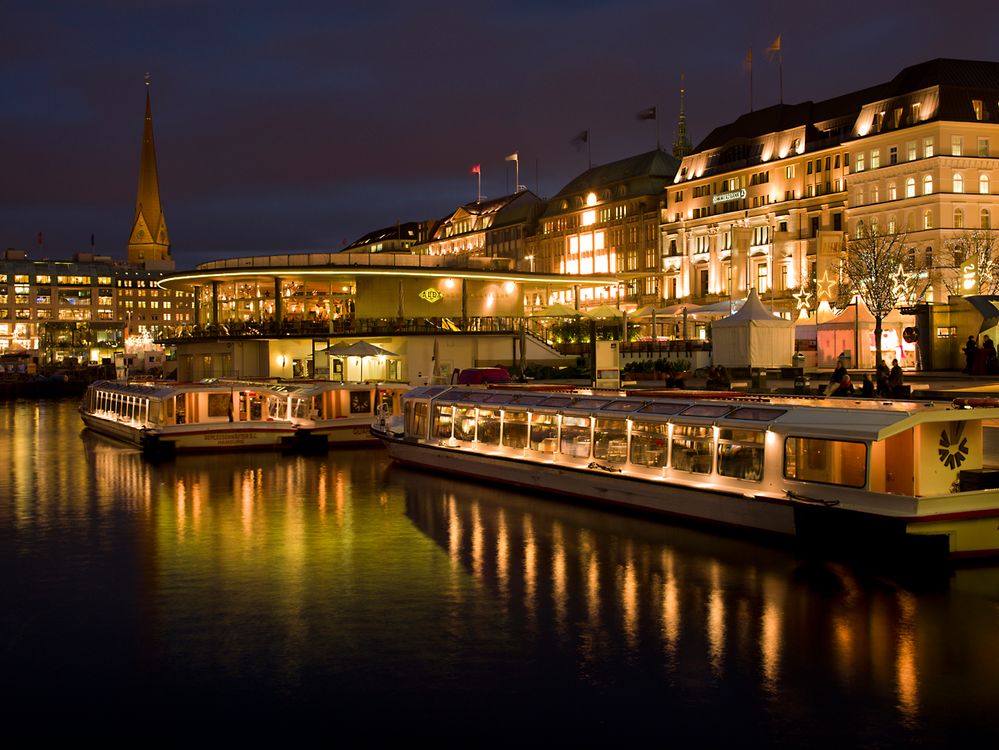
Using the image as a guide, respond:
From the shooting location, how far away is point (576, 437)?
1103 inches

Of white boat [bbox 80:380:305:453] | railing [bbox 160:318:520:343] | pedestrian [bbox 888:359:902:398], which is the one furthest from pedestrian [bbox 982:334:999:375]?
railing [bbox 160:318:520:343]

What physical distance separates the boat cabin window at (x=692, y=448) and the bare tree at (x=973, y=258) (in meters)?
50.0

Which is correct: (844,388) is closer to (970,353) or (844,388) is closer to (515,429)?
(515,429)

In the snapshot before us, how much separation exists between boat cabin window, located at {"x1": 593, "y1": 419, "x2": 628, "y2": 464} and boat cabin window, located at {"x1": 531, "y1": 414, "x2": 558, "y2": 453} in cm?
173

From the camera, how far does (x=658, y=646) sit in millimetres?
14852

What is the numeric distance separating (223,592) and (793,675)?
9917 mm

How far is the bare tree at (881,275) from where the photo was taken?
64.6 meters

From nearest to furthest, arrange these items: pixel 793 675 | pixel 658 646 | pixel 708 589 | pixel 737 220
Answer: pixel 793 675 → pixel 658 646 → pixel 708 589 → pixel 737 220

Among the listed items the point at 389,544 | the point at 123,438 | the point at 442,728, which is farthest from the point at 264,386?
the point at 442,728

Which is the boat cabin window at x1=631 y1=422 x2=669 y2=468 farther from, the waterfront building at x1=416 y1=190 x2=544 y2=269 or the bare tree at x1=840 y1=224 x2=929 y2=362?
the waterfront building at x1=416 y1=190 x2=544 y2=269

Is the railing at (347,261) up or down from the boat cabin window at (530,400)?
up

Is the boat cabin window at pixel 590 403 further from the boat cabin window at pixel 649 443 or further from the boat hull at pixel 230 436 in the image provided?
the boat hull at pixel 230 436

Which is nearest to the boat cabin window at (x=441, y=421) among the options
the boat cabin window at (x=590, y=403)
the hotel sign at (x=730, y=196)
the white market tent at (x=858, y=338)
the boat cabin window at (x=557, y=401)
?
the boat cabin window at (x=557, y=401)

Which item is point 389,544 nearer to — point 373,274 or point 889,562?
point 889,562
